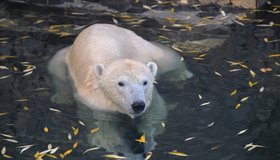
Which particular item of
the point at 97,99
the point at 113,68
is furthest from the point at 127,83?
the point at 97,99

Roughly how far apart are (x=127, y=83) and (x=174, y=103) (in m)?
1.02

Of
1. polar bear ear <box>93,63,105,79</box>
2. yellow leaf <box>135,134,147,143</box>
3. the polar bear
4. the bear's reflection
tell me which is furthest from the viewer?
polar bear ear <box>93,63,105,79</box>

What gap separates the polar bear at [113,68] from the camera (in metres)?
8.21

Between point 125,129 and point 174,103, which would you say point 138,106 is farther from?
point 174,103

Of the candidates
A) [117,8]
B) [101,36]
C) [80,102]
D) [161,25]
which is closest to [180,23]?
[161,25]

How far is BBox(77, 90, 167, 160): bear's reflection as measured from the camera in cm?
777

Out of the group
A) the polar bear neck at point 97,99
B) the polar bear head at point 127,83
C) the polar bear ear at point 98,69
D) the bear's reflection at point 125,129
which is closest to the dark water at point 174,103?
the bear's reflection at point 125,129

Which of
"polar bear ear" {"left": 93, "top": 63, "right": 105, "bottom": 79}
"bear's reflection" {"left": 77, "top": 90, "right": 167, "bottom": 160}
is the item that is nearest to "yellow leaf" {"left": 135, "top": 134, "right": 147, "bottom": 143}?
"bear's reflection" {"left": 77, "top": 90, "right": 167, "bottom": 160}

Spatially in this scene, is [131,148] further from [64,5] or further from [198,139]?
[64,5]

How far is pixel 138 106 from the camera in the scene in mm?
7848

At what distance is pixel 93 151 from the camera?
764cm

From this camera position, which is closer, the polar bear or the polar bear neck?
the polar bear

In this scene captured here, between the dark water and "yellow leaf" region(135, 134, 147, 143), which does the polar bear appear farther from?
"yellow leaf" region(135, 134, 147, 143)

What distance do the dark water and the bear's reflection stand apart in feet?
0.04
